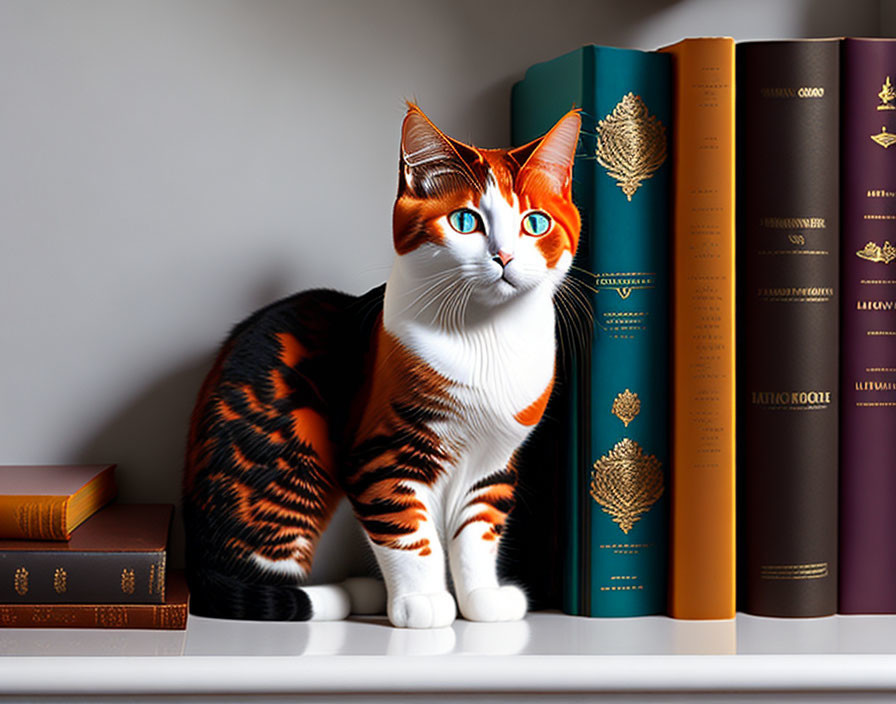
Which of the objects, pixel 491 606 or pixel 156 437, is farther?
pixel 156 437

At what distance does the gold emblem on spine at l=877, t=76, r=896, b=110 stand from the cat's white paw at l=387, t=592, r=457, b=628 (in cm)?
52

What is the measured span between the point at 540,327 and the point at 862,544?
32 cm

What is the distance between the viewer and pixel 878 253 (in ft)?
2.31

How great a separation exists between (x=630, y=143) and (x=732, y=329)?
0.55 ft

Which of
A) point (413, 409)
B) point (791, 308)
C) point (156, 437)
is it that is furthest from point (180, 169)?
point (791, 308)

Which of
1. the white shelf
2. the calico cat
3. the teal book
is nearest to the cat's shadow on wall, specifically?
the calico cat

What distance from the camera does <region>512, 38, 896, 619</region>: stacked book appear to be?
686mm

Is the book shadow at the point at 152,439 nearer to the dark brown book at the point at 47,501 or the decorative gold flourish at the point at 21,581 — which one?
the dark brown book at the point at 47,501

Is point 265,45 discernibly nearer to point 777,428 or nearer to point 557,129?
point 557,129

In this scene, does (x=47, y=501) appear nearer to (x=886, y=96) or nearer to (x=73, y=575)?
(x=73, y=575)

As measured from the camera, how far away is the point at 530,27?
87 centimetres

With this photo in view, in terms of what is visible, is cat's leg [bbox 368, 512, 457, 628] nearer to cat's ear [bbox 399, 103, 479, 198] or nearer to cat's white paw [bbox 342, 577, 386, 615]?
cat's white paw [bbox 342, 577, 386, 615]

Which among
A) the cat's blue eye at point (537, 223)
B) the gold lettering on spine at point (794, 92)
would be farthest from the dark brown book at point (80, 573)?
the gold lettering on spine at point (794, 92)

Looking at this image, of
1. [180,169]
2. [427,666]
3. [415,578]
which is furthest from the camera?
[180,169]
